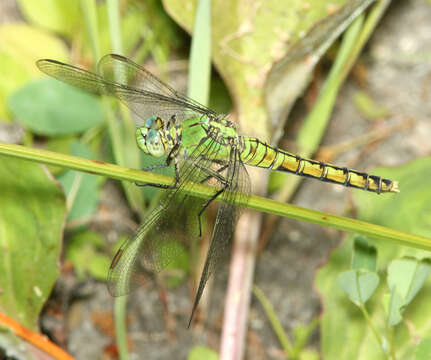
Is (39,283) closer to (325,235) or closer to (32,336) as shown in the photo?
(32,336)

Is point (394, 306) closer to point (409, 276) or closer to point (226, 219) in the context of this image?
point (409, 276)

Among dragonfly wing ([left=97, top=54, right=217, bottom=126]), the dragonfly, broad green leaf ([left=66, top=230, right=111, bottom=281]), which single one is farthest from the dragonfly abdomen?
broad green leaf ([left=66, top=230, right=111, bottom=281])

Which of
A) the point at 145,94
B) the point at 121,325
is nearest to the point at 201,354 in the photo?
the point at 121,325

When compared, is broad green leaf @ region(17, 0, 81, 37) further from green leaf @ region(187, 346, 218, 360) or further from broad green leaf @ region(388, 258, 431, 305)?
broad green leaf @ region(388, 258, 431, 305)

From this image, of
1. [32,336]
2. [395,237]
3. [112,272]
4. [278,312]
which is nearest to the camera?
[395,237]

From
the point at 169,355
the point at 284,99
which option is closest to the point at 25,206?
the point at 169,355

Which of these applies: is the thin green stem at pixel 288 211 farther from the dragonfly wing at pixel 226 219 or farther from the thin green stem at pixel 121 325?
the thin green stem at pixel 121 325

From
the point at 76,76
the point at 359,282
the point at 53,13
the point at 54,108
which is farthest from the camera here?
the point at 53,13
